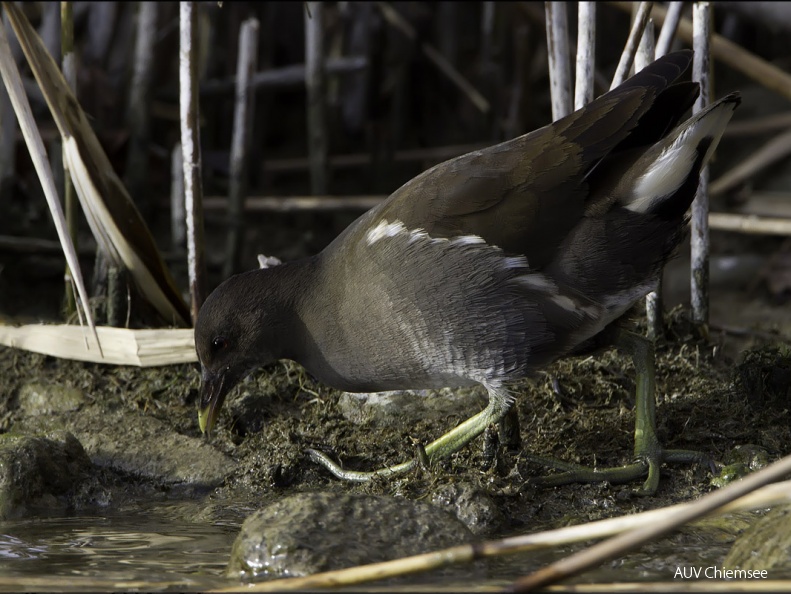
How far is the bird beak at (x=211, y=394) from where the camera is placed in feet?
12.0

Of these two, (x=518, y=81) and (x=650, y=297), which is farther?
(x=518, y=81)

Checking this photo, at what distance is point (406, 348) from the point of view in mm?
3354

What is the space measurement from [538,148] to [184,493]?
1.73 m

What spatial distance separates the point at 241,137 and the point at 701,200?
2397mm

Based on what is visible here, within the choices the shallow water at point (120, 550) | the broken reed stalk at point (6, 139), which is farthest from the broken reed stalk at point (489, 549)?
the broken reed stalk at point (6, 139)

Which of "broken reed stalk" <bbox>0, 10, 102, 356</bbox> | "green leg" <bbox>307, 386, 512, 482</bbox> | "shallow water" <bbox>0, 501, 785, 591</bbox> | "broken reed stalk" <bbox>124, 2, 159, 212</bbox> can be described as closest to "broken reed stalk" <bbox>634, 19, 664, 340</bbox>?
"green leg" <bbox>307, 386, 512, 482</bbox>

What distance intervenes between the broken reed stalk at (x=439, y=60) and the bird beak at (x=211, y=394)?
4076 millimetres

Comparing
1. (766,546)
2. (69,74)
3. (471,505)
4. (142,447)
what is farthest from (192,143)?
(766,546)

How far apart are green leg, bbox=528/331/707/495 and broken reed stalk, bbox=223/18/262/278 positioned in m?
2.50

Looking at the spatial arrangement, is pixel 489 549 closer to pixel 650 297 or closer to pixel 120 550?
pixel 120 550

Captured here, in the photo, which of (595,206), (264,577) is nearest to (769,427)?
(595,206)

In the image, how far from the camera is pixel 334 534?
9.12ft

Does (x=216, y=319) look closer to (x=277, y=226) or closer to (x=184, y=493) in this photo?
(x=184, y=493)

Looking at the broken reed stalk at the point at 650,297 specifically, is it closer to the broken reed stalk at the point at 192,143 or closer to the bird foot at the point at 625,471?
the bird foot at the point at 625,471
